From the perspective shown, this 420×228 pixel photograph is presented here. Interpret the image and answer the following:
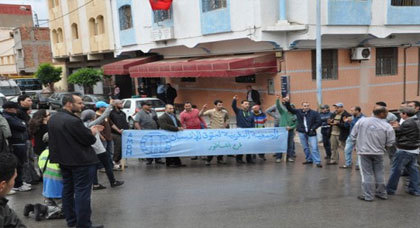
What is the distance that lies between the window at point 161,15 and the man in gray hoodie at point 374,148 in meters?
14.1

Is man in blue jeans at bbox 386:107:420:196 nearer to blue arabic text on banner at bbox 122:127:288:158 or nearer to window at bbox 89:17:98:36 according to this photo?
blue arabic text on banner at bbox 122:127:288:158

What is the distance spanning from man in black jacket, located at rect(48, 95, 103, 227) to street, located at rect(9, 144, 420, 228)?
73cm

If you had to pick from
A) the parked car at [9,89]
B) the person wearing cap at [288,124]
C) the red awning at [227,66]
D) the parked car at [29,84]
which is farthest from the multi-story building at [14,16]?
the person wearing cap at [288,124]

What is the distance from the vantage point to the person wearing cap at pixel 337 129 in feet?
30.1

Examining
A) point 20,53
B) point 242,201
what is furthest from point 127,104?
point 20,53

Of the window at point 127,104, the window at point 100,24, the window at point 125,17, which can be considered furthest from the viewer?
the window at point 100,24

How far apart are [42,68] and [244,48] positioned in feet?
69.1

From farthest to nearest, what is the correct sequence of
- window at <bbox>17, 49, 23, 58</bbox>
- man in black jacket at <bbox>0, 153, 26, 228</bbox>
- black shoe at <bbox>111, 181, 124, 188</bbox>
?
window at <bbox>17, 49, 23, 58</bbox> < black shoe at <bbox>111, 181, 124, 188</bbox> < man in black jacket at <bbox>0, 153, 26, 228</bbox>

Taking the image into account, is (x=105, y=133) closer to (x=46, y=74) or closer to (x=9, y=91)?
(x=9, y=91)

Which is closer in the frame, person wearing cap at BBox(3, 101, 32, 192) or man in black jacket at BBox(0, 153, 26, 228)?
man in black jacket at BBox(0, 153, 26, 228)

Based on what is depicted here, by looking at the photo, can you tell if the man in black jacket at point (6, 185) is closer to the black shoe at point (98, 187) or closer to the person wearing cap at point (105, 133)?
the black shoe at point (98, 187)

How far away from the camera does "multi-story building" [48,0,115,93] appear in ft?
82.3

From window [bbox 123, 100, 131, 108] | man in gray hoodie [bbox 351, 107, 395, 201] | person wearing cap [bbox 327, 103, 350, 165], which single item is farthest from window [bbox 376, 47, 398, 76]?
man in gray hoodie [bbox 351, 107, 395, 201]

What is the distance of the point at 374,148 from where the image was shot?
6410 mm
